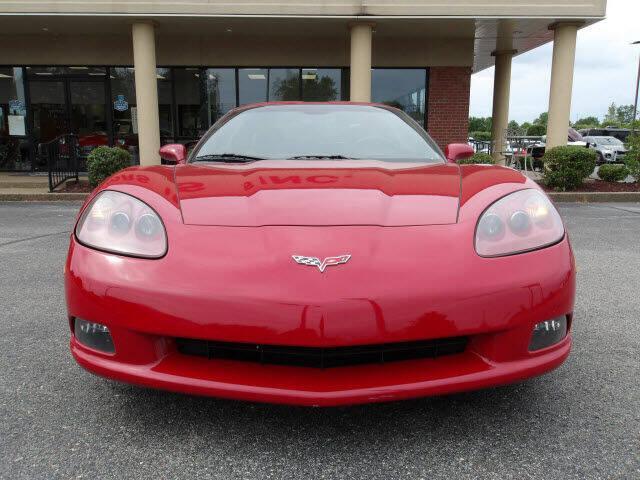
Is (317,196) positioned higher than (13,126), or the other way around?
(13,126)

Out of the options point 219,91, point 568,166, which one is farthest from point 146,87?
point 568,166

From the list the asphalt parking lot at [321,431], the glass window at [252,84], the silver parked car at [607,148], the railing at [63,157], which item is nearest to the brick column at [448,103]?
the glass window at [252,84]

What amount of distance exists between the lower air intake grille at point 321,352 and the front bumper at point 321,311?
0.02 metres

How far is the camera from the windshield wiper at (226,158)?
113 inches

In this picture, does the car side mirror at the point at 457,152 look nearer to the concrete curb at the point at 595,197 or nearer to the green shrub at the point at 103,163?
the concrete curb at the point at 595,197

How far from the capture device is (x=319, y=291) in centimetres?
168

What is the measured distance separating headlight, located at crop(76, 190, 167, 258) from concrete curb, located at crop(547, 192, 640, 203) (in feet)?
30.2

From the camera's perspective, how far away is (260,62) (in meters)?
13.3

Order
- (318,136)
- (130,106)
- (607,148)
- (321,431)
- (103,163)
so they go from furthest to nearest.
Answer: (607,148) < (130,106) < (103,163) < (318,136) < (321,431)

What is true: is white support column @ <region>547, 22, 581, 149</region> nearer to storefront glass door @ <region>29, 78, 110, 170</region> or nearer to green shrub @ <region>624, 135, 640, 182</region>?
green shrub @ <region>624, 135, 640, 182</region>

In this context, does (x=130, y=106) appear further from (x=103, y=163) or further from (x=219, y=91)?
(x=103, y=163)

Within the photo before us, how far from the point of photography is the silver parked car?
26.6 meters

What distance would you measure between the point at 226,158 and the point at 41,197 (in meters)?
8.53

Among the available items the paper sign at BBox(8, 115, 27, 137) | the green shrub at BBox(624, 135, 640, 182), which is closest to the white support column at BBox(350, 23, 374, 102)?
the green shrub at BBox(624, 135, 640, 182)
